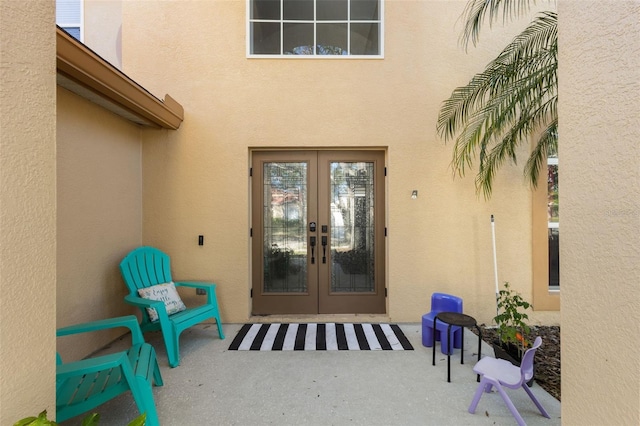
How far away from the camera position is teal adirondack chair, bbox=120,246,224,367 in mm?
2869

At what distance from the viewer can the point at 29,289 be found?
1.18 metres

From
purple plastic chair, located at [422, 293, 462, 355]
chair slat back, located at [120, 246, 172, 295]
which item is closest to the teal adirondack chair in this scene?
chair slat back, located at [120, 246, 172, 295]

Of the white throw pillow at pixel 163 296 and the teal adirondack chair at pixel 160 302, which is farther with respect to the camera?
the white throw pillow at pixel 163 296

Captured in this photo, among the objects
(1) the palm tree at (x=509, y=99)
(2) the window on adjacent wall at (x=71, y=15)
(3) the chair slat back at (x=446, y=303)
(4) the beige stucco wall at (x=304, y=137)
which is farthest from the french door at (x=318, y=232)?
(2) the window on adjacent wall at (x=71, y=15)

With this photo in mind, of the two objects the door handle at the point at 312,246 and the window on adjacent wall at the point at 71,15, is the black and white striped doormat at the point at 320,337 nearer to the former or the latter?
the door handle at the point at 312,246

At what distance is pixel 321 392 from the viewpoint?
2.47m

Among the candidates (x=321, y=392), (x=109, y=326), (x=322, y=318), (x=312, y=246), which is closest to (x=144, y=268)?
(x=109, y=326)

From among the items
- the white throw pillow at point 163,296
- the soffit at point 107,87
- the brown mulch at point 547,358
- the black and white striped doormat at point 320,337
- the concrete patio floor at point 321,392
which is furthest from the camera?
the black and white striped doormat at point 320,337

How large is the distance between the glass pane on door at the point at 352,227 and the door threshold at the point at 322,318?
1.19 ft

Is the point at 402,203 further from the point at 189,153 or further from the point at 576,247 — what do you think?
the point at 189,153

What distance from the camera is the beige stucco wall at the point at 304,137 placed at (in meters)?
3.96

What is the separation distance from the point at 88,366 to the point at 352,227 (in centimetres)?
317

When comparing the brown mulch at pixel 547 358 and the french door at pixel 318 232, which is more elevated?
the french door at pixel 318 232

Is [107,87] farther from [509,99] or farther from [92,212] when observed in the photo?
[509,99]
